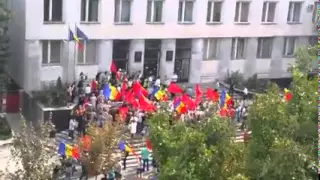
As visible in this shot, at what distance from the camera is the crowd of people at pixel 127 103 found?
1183 inches

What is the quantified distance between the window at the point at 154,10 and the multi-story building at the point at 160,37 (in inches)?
2.7

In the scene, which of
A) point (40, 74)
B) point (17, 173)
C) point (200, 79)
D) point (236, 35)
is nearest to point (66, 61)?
point (40, 74)

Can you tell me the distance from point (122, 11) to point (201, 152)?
76.7 ft

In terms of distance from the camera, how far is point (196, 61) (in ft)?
136

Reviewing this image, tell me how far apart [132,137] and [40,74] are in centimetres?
824

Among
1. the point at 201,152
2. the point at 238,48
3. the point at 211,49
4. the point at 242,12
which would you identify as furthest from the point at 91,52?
the point at 201,152

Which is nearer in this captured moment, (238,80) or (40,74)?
(40,74)

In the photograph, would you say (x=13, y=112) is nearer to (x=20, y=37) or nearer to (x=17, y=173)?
(x=20, y=37)

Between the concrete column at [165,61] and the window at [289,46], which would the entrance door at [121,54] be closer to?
the concrete column at [165,61]

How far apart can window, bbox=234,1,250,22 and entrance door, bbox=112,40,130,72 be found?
30.5ft

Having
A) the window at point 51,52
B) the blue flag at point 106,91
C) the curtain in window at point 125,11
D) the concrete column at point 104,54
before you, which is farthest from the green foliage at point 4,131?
the curtain in window at point 125,11

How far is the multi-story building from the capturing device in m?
35.6

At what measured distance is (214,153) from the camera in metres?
16.1

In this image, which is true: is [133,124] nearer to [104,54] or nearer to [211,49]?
[104,54]
